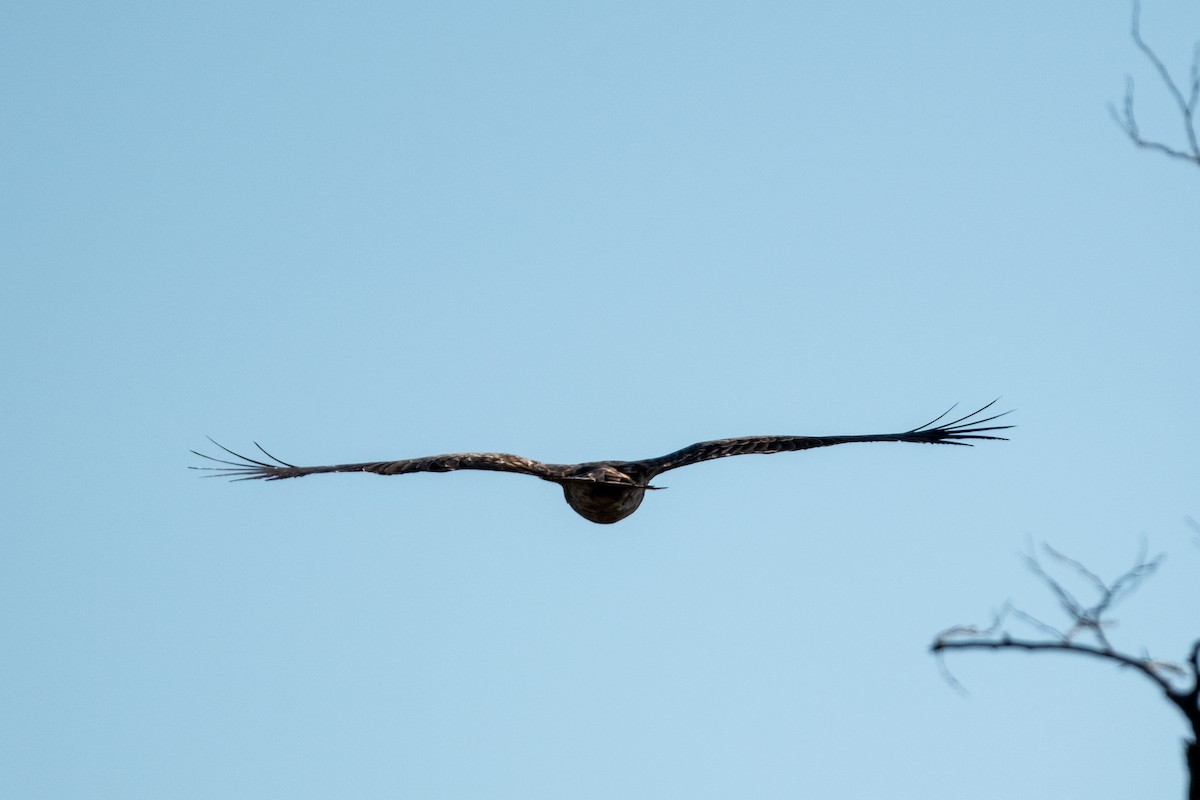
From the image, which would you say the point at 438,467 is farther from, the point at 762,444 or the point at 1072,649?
the point at 1072,649

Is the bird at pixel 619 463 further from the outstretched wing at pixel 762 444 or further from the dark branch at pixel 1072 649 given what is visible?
the dark branch at pixel 1072 649

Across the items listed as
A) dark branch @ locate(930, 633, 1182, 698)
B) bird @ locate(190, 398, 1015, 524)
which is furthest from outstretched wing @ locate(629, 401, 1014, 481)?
dark branch @ locate(930, 633, 1182, 698)

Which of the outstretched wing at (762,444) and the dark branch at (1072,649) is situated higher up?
the outstretched wing at (762,444)

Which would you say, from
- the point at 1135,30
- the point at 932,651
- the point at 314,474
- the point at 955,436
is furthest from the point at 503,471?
the point at 932,651

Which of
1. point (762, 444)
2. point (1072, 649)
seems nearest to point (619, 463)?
point (762, 444)

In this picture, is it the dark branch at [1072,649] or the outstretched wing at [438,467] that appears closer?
the dark branch at [1072,649]

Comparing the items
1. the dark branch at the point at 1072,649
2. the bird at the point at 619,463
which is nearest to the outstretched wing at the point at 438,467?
the bird at the point at 619,463

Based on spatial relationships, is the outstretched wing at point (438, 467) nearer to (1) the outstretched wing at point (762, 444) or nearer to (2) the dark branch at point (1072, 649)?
(1) the outstretched wing at point (762, 444)

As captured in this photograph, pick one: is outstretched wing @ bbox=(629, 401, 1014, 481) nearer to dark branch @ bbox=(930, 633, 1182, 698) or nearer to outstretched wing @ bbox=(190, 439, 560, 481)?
outstretched wing @ bbox=(190, 439, 560, 481)

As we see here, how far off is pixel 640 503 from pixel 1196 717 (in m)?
14.6

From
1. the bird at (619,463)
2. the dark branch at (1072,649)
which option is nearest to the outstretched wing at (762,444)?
the bird at (619,463)

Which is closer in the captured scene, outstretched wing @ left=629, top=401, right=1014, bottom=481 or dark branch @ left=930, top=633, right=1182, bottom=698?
dark branch @ left=930, top=633, right=1182, bottom=698

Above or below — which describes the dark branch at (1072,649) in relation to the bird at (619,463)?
below

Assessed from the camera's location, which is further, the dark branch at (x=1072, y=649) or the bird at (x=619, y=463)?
the bird at (x=619, y=463)
